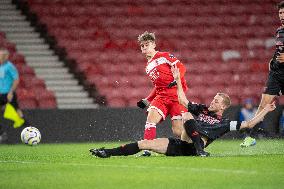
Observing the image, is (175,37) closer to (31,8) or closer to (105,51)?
(105,51)

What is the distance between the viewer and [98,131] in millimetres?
15734

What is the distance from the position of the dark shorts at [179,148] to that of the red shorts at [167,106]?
0.84 meters

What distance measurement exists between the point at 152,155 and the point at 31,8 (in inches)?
372

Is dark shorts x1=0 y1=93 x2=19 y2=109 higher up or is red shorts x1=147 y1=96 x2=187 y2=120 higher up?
red shorts x1=147 y1=96 x2=187 y2=120

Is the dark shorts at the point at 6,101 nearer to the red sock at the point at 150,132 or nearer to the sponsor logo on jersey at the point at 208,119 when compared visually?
the red sock at the point at 150,132

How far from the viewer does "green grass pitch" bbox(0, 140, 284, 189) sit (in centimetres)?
689

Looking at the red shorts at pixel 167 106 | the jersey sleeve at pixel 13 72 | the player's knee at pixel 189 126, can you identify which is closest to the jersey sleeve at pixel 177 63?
the red shorts at pixel 167 106

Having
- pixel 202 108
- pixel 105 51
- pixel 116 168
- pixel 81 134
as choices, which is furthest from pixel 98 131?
Answer: pixel 116 168

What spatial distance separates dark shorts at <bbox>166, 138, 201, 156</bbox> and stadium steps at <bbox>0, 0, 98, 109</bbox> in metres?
6.98

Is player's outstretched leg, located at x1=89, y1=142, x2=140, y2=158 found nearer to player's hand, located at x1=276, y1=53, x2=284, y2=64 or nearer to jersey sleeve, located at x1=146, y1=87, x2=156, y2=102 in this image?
jersey sleeve, located at x1=146, y1=87, x2=156, y2=102

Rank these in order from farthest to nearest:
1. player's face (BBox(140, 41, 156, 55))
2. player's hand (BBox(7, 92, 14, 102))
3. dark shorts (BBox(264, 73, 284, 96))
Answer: player's hand (BBox(7, 92, 14, 102)), dark shorts (BBox(264, 73, 284, 96)), player's face (BBox(140, 41, 156, 55))

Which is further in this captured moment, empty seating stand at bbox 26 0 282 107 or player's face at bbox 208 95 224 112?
empty seating stand at bbox 26 0 282 107

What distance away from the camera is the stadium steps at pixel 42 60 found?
17125 millimetres

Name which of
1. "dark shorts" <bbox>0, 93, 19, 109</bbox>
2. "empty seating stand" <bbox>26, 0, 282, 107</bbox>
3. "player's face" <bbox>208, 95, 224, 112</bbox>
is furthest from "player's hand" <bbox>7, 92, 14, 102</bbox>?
"player's face" <bbox>208, 95, 224, 112</bbox>
